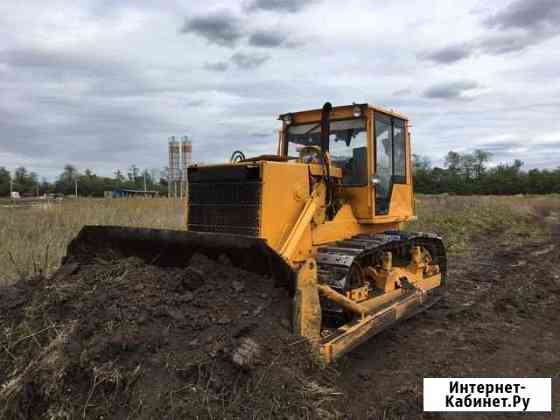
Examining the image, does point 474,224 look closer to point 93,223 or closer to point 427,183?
point 93,223

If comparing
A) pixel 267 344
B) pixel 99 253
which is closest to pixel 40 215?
pixel 99 253

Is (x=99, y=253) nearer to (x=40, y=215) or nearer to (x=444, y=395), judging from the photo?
(x=444, y=395)

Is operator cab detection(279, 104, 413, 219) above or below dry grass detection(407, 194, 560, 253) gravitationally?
above

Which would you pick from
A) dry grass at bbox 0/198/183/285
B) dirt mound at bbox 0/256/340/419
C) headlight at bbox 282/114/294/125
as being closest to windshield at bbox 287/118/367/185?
headlight at bbox 282/114/294/125

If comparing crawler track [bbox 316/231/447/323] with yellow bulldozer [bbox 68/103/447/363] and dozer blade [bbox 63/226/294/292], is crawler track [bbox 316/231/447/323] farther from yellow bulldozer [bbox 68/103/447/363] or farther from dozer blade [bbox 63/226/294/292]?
dozer blade [bbox 63/226/294/292]

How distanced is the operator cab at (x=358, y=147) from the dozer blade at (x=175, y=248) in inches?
74.5

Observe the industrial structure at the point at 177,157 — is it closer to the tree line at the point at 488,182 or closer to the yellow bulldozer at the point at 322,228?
the yellow bulldozer at the point at 322,228

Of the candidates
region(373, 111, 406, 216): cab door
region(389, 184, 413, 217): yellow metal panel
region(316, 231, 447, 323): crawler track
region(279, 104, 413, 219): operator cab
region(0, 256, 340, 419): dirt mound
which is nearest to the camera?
region(0, 256, 340, 419): dirt mound

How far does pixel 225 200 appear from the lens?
5.49 meters

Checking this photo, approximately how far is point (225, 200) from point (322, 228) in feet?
4.03

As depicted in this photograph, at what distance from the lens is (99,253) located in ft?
17.7

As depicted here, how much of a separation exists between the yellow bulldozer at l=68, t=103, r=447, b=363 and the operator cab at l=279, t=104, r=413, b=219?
14 mm

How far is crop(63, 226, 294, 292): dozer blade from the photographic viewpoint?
432 cm

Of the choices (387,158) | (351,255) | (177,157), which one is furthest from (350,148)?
(177,157)
